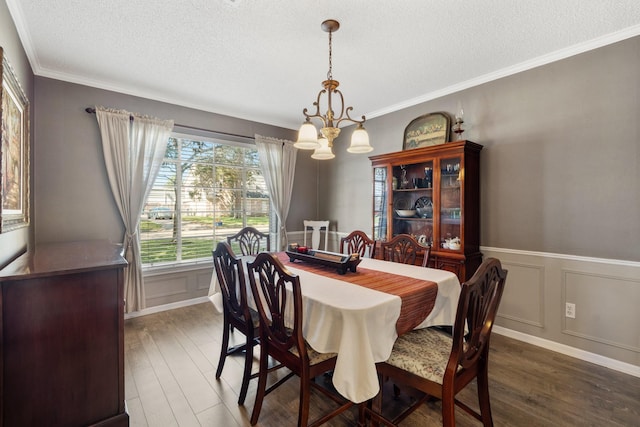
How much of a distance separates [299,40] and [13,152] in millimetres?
2209

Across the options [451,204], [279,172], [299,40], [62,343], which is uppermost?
[299,40]

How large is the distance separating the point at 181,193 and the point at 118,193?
712mm

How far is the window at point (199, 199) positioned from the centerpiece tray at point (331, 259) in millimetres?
1951

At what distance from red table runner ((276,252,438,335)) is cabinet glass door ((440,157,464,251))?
1311 mm

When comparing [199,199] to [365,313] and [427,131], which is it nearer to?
[427,131]

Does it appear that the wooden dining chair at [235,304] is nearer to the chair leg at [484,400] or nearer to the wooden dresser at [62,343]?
the wooden dresser at [62,343]

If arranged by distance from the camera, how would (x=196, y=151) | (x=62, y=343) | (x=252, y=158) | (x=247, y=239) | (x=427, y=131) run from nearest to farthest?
(x=62, y=343), (x=247, y=239), (x=427, y=131), (x=196, y=151), (x=252, y=158)

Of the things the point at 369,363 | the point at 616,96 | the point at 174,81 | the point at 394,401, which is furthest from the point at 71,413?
the point at 616,96

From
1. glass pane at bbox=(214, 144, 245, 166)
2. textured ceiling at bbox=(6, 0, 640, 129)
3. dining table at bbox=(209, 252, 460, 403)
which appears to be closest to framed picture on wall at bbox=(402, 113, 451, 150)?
textured ceiling at bbox=(6, 0, 640, 129)

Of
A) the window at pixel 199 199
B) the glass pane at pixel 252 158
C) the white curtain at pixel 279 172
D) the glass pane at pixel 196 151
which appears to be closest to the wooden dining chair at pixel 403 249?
the white curtain at pixel 279 172

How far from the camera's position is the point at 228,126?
163 inches

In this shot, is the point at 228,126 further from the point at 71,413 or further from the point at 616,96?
the point at 616,96

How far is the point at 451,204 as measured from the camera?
310 cm

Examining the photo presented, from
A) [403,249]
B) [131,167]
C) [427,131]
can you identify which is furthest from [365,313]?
[131,167]
